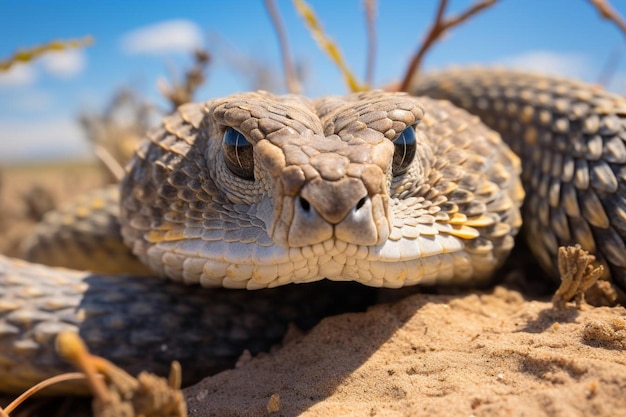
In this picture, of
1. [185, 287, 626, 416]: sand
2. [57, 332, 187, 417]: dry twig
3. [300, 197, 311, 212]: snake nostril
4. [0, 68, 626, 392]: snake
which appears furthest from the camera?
[0, 68, 626, 392]: snake

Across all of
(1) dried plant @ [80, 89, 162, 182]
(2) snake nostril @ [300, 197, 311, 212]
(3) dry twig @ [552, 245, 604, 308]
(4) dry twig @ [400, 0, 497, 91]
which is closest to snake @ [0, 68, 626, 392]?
(2) snake nostril @ [300, 197, 311, 212]

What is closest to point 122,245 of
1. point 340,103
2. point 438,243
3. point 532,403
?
point 340,103

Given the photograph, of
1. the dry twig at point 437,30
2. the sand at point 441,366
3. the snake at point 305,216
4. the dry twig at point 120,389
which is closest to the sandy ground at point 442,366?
the sand at point 441,366

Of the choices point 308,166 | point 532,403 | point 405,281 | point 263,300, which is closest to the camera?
point 532,403

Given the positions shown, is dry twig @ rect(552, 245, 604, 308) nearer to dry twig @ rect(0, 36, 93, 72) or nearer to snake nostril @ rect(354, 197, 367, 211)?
snake nostril @ rect(354, 197, 367, 211)

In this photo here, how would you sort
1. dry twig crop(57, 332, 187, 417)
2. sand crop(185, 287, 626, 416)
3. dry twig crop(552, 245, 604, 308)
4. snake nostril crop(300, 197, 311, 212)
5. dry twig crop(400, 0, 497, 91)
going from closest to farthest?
1. dry twig crop(57, 332, 187, 417)
2. sand crop(185, 287, 626, 416)
3. snake nostril crop(300, 197, 311, 212)
4. dry twig crop(552, 245, 604, 308)
5. dry twig crop(400, 0, 497, 91)

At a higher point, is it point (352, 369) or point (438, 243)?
point (438, 243)

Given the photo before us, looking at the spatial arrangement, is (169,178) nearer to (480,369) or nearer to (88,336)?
(88,336)

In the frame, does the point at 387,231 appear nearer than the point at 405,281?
Yes
